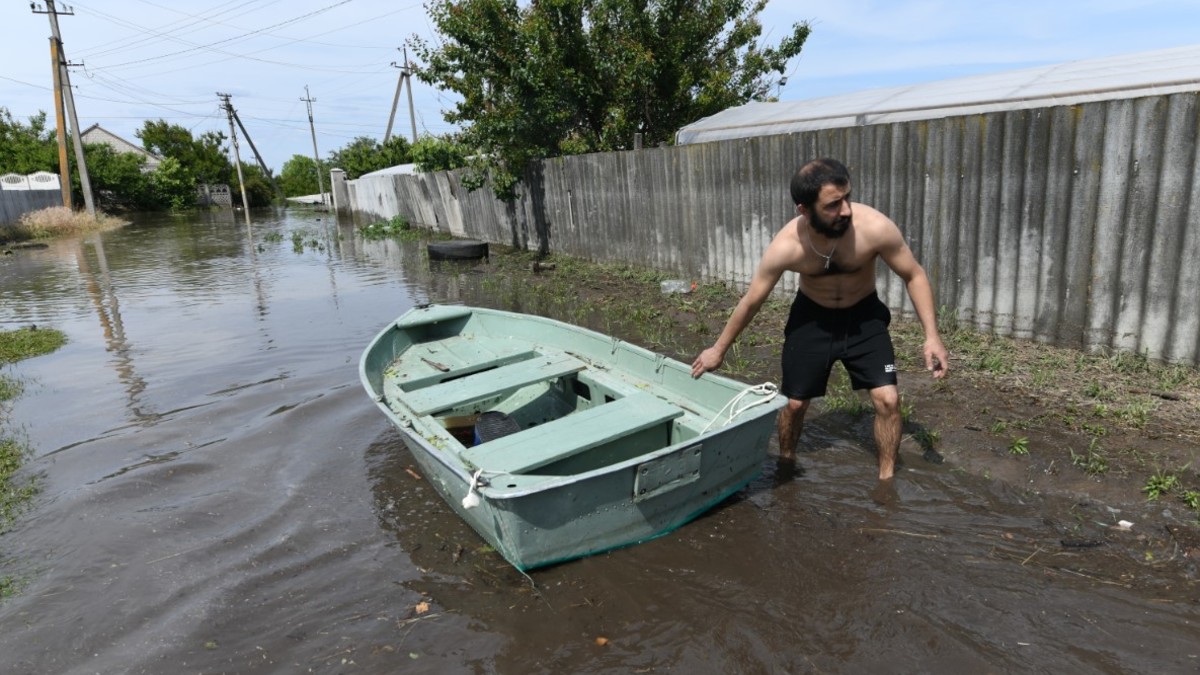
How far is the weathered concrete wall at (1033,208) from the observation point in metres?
4.72

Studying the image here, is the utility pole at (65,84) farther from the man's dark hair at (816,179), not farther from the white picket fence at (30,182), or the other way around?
the man's dark hair at (816,179)

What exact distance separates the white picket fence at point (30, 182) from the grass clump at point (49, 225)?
3.24 m

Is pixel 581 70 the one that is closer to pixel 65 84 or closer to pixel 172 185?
pixel 65 84

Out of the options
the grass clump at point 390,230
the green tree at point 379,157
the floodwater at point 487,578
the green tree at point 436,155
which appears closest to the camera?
the floodwater at point 487,578

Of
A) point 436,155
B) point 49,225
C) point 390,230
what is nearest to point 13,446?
point 436,155

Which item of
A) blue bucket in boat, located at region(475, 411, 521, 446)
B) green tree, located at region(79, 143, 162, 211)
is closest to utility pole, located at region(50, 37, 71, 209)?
green tree, located at region(79, 143, 162, 211)

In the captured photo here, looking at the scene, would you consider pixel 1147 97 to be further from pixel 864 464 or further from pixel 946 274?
pixel 864 464

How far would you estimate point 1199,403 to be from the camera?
14.2ft

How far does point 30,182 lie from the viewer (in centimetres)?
3200

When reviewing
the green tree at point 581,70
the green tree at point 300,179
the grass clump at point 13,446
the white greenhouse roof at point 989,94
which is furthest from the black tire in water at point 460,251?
the green tree at point 300,179

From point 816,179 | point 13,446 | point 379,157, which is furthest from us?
point 379,157

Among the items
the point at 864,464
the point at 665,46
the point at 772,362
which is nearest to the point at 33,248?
the point at 665,46

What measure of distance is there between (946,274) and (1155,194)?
1669mm

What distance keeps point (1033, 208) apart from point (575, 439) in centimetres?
420
